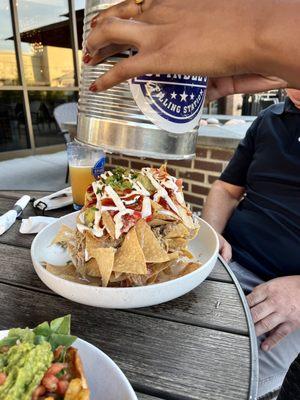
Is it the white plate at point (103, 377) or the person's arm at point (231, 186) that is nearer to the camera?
the white plate at point (103, 377)

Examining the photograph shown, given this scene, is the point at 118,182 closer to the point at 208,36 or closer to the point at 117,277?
the point at 117,277

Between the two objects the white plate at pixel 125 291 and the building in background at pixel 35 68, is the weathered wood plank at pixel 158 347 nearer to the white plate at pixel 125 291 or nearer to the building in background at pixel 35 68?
the white plate at pixel 125 291

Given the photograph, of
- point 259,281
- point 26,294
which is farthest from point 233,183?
point 26,294

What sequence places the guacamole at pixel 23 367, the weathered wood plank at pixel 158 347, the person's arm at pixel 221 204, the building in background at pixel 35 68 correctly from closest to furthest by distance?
the guacamole at pixel 23 367 < the weathered wood plank at pixel 158 347 < the person's arm at pixel 221 204 < the building in background at pixel 35 68

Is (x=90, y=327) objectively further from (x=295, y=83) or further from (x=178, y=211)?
(x=295, y=83)

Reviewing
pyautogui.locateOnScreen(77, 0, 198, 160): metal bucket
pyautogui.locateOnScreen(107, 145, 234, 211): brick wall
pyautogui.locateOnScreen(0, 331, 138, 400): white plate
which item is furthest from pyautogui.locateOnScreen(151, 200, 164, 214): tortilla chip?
pyautogui.locateOnScreen(107, 145, 234, 211): brick wall

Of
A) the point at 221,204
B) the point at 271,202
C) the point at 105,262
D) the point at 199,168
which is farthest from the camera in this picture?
the point at 199,168

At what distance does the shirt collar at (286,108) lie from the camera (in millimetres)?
1312

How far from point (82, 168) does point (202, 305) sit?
0.78m

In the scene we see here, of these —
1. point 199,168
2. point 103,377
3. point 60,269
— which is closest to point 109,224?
point 60,269

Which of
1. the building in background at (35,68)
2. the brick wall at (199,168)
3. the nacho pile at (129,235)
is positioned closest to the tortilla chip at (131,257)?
the nacho pile at (129,235)

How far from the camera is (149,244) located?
747mm

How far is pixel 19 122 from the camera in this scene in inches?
195

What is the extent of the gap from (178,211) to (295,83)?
47 cm
